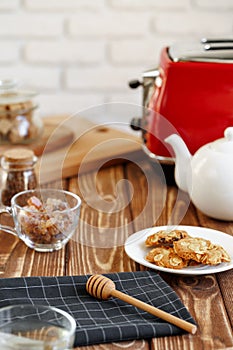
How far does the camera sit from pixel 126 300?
3.49 feet

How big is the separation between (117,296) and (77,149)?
2.61ft

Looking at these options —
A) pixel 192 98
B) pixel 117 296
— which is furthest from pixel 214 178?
pixel 117 296

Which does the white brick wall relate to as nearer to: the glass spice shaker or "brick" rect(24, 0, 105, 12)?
"brick" rect(24, 0, 105, 12)

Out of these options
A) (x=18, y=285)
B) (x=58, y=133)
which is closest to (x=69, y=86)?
(x=58, y=133)

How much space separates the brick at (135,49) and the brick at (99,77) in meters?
0.03

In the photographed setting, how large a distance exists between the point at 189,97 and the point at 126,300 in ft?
2.03

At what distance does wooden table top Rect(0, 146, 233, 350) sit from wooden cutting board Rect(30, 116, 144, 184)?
0.08 feet

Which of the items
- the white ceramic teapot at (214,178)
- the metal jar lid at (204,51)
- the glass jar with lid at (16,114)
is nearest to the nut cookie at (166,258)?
the white ceramic teapot at (214,178)

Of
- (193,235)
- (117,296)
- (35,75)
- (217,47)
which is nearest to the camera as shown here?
(117,296)

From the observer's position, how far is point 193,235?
4.36 feet

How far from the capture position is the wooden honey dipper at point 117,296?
3.30 ft

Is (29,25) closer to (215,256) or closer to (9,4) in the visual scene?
(9,4)

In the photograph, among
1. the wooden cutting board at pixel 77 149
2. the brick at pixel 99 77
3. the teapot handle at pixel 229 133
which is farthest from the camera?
the brick at pixel 99 77

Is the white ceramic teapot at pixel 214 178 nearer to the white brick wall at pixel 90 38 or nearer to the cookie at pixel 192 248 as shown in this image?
the cookie at pixel 192 248
